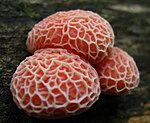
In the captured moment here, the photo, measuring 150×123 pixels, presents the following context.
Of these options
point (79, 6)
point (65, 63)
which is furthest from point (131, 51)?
point (65, 63)

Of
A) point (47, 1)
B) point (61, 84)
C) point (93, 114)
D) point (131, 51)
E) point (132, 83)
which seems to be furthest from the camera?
point (131, 51)

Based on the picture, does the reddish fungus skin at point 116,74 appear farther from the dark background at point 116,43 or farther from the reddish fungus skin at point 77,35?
the dark background at point 116,43

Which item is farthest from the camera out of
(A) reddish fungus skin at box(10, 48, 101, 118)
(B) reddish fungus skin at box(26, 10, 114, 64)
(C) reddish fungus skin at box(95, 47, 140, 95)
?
(C) reddish fungus skin at box(95, 47, 140, 95)

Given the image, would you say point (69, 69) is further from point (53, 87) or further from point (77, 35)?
point (77, 35)

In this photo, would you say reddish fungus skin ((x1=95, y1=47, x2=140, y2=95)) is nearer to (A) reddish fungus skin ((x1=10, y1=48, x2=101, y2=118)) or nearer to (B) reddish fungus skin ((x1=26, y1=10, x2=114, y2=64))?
(B) reddish fungus skin ((x1=26, y1=10, x2=114, y2=64))

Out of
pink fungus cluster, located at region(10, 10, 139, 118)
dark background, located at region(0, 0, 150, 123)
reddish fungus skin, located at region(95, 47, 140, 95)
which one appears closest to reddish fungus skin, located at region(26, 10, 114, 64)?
pink fungus cluster, located at region(10, 10, 139, 118)

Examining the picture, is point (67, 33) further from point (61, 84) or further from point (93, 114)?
point (93, 114)
